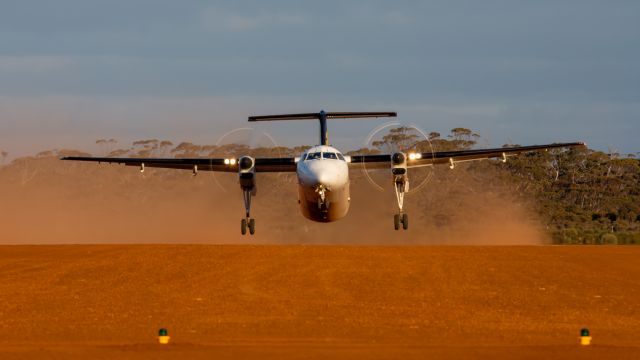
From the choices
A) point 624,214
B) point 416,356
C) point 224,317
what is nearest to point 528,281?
point 224,317

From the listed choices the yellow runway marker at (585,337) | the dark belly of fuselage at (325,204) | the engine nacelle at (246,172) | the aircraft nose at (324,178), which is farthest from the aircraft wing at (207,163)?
the yellow runway marker at (585,337)

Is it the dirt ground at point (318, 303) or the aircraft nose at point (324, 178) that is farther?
the aircraft nose at point (324, 178)

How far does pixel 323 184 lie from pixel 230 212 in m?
34.6

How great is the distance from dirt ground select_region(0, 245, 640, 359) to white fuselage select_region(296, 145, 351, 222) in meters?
1.43

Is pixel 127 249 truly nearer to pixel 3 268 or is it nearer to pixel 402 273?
pixel 3 268

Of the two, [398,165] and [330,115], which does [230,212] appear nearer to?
[330,115]

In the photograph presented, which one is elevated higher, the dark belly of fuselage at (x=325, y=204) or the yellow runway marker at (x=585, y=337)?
the dark belly of fuselage at (x=325, y=204)

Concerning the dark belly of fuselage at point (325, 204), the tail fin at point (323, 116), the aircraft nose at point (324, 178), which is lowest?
the dark belly of fuselage at point (325, 204)

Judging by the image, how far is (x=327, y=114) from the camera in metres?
39.6

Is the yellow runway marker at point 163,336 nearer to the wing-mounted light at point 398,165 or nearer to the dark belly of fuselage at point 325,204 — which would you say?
the dark belly of fuselage at point 325,204

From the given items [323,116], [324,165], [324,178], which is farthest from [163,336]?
[323,116]

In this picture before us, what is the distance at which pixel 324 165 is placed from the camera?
102 ft

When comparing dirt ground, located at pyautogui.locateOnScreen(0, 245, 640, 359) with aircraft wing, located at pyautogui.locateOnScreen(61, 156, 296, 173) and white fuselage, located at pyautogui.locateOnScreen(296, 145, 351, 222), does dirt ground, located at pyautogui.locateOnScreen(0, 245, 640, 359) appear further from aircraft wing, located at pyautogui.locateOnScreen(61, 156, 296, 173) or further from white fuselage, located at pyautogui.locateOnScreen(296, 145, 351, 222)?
aircraft wing, located at pyautogui.locateOnScreen(61, 156, 296, 173)

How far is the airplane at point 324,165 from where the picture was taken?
3123 cm
